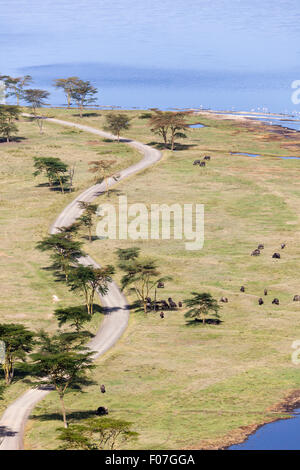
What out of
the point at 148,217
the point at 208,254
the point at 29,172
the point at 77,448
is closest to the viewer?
the point at 77,448

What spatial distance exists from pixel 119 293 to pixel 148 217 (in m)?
39.8

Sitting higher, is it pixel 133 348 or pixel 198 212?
pixel 198 212

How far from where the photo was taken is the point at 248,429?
2431 inches

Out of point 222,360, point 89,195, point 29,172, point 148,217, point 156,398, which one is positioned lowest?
point 156,398

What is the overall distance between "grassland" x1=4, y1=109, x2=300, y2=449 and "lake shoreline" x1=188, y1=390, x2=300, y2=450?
0.46 meters

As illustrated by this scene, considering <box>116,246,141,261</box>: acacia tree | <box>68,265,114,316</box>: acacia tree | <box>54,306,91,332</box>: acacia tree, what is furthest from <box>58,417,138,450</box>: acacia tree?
<box>116,246,141,261</box>: acacia tree

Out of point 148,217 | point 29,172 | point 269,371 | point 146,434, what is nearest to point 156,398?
point 146,434

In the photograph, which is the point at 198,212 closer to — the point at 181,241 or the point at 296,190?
the point at 181,241

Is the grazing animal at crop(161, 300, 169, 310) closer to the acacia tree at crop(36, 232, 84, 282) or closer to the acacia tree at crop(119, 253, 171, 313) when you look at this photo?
the acacia tree at crop(119, 253, 171, 313)

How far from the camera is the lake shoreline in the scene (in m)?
58.6

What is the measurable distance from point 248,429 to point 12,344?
2913cm

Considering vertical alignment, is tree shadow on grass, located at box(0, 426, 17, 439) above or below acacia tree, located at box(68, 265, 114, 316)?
below

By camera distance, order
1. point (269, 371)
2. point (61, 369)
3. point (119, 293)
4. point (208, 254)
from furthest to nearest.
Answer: point (208, 254) → point (119, 293) → point (269, 371) → point (61, 369)

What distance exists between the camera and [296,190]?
16200cm
